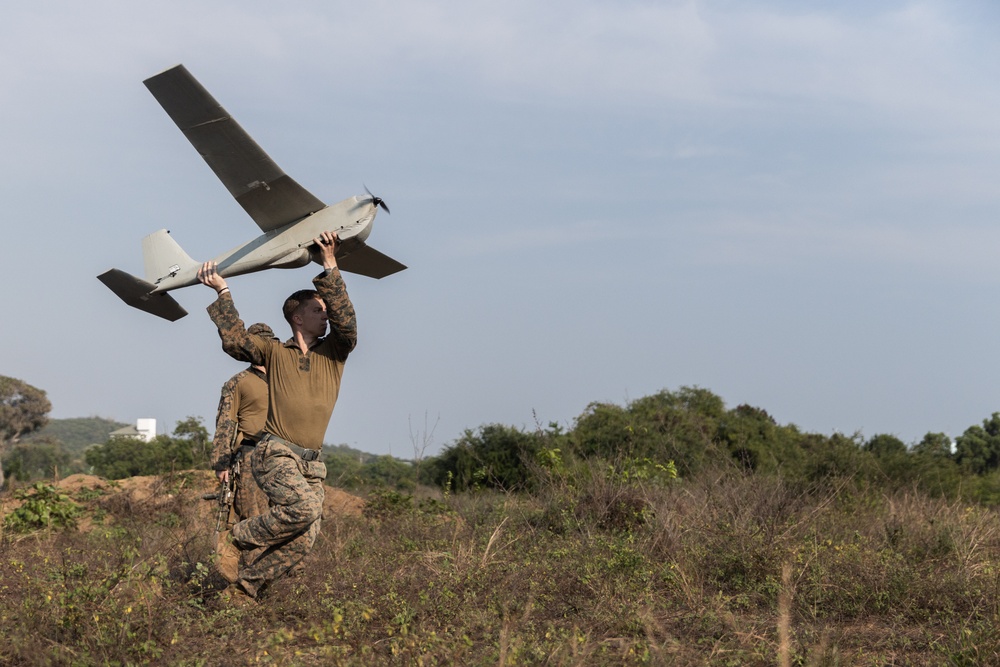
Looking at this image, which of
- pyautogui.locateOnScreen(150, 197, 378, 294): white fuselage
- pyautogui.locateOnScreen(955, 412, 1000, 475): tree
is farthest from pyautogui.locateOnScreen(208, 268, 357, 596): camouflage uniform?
pyautogui.locateOnScreen(955, 412, 1000, 475): tree

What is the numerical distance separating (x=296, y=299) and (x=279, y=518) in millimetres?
1344

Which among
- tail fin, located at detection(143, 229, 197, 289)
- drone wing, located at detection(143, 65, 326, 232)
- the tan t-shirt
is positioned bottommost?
the tan t-shirt

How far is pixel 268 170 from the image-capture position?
691 centimetres

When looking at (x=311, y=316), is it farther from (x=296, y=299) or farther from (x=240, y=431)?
(x=240, y=431)

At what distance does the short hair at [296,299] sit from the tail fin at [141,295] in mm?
1945

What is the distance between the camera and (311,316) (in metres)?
5.86

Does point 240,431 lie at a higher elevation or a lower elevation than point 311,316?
lower

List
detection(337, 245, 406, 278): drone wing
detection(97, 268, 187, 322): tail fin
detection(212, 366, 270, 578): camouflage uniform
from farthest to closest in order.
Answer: detection(97, 268, 187, 322): tail fin < detection(337, 245, 406, 278): drone wing < detection(212, 366, 270, 578): camouflage uniform

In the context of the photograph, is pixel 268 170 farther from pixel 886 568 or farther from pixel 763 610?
pixel 886 568

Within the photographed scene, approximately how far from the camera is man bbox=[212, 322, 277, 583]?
5949mm

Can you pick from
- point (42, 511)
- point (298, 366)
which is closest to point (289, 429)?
point (298, 366)

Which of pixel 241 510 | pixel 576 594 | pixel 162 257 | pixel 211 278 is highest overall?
pixel 162 257

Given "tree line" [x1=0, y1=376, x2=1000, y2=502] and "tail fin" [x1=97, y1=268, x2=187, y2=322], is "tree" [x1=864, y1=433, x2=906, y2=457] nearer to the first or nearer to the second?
"tree line" [x1=0, y1=376, x2=1000, y2=502]

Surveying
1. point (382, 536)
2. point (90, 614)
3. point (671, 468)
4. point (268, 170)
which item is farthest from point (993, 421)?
point (90, 614)
